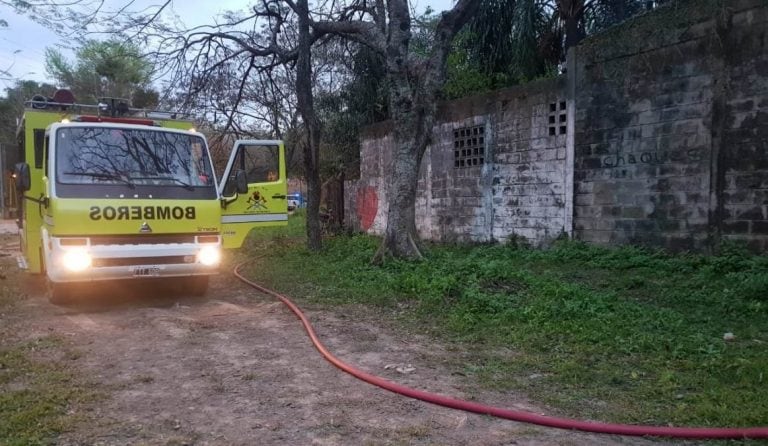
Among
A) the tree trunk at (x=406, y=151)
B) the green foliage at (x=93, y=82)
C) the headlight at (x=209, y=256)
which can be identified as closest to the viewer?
the headlight at (x=209, y=256)

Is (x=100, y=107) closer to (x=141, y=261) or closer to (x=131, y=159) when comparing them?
(x=131, y=159)

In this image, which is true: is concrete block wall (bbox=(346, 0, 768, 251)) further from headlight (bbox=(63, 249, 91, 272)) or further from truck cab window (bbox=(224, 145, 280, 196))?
headlight (bbox=(63, 249, 91, 272))

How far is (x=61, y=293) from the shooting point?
6840 mm

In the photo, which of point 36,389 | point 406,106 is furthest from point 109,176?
point 406,106

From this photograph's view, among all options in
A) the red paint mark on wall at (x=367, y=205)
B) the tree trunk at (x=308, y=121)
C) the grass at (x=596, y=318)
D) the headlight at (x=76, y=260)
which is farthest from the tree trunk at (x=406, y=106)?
the red paint mark on wall at (x=367, y=205)

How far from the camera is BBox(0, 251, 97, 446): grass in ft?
10.9

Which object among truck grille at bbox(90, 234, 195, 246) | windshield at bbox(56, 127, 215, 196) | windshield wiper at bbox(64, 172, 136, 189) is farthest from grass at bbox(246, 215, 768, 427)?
windshield wiper at bbox(64, 172, 136, 189)

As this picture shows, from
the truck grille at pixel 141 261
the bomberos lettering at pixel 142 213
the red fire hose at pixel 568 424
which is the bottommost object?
the red fire hose at pixel 568 424

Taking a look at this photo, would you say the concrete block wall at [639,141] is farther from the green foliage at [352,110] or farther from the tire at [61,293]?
the tire at [61,293]

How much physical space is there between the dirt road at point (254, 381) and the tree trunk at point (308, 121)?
206 inches

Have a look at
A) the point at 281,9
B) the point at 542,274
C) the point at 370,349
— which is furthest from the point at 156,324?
the point at 281,9

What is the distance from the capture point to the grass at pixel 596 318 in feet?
12.5

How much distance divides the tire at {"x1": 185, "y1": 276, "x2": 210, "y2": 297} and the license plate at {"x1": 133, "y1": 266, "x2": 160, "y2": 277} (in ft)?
2.65

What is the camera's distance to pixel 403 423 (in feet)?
11.3
